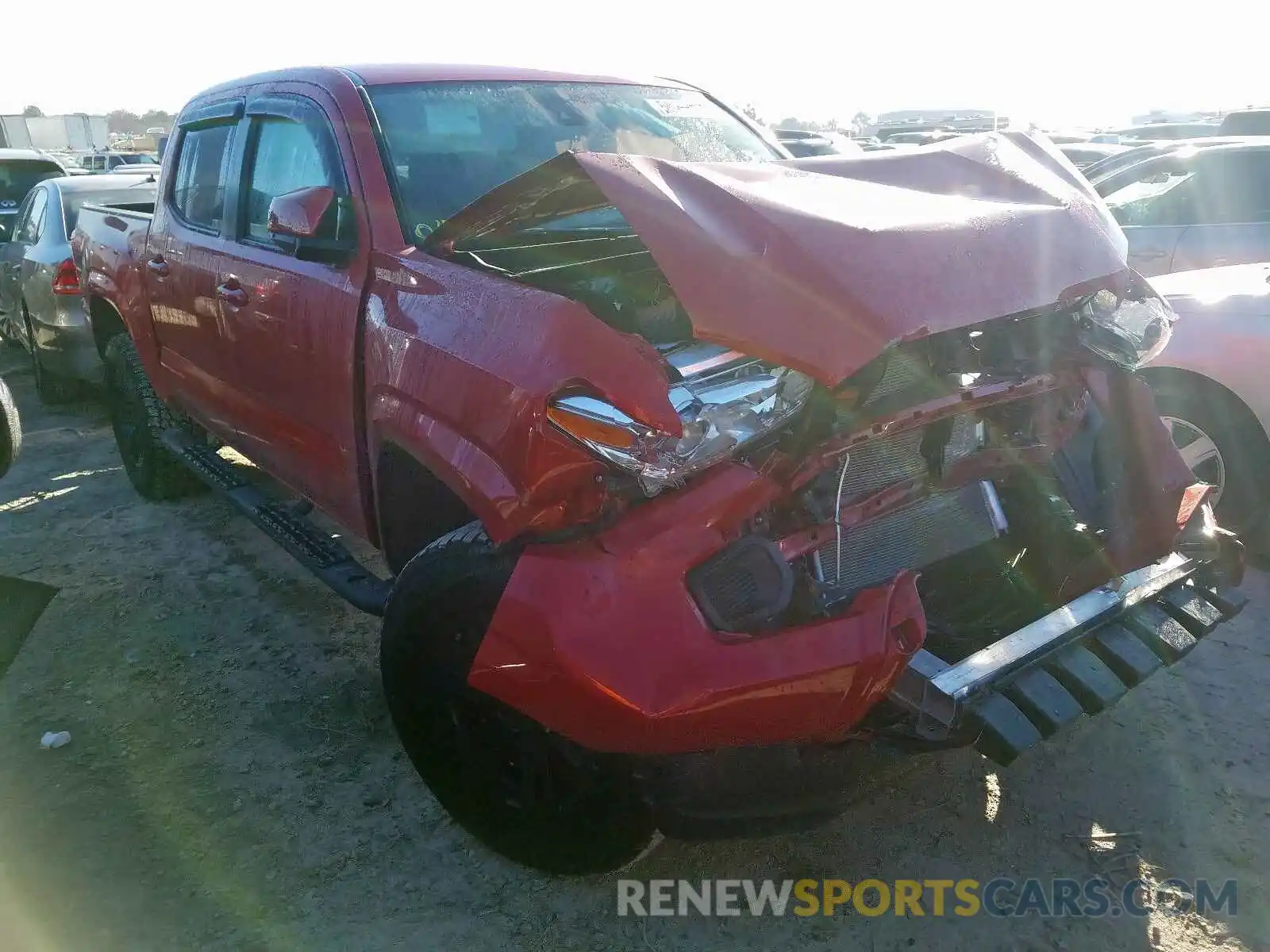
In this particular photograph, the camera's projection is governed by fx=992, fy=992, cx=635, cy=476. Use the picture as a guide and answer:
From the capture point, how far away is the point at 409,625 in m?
2.45

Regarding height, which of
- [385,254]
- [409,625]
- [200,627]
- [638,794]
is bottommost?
[200,627]

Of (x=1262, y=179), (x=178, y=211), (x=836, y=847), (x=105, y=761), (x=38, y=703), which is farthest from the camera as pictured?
(x=1262, y=179)

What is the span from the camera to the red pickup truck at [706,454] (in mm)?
1980

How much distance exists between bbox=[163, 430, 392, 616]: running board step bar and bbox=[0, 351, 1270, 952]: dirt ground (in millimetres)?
→ 495

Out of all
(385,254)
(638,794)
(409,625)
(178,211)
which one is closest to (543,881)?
(638,794)

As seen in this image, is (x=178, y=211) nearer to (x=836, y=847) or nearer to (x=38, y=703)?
(x=38, y=703)

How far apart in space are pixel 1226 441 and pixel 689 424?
301 centimetres

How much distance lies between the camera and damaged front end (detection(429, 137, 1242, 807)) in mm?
1938

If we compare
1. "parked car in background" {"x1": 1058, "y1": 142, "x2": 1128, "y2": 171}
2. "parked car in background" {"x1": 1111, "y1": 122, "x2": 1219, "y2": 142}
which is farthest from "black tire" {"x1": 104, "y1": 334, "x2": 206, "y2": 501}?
"parked car in background" {"x1": 1111, "y1": 122, "x2": 1219, "y2": 142}

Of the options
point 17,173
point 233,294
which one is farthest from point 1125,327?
point 17,173

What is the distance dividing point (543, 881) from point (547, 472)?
1189 millimetres

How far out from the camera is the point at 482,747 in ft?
8.03

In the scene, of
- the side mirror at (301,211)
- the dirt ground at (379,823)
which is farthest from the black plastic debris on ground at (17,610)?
the side mirror at (301,211)

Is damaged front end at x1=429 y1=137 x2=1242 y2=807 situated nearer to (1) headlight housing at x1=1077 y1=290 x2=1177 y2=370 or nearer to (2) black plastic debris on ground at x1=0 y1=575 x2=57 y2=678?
(1) headlight housing at x1=1077 y1=290 x2=1177 y2=370
